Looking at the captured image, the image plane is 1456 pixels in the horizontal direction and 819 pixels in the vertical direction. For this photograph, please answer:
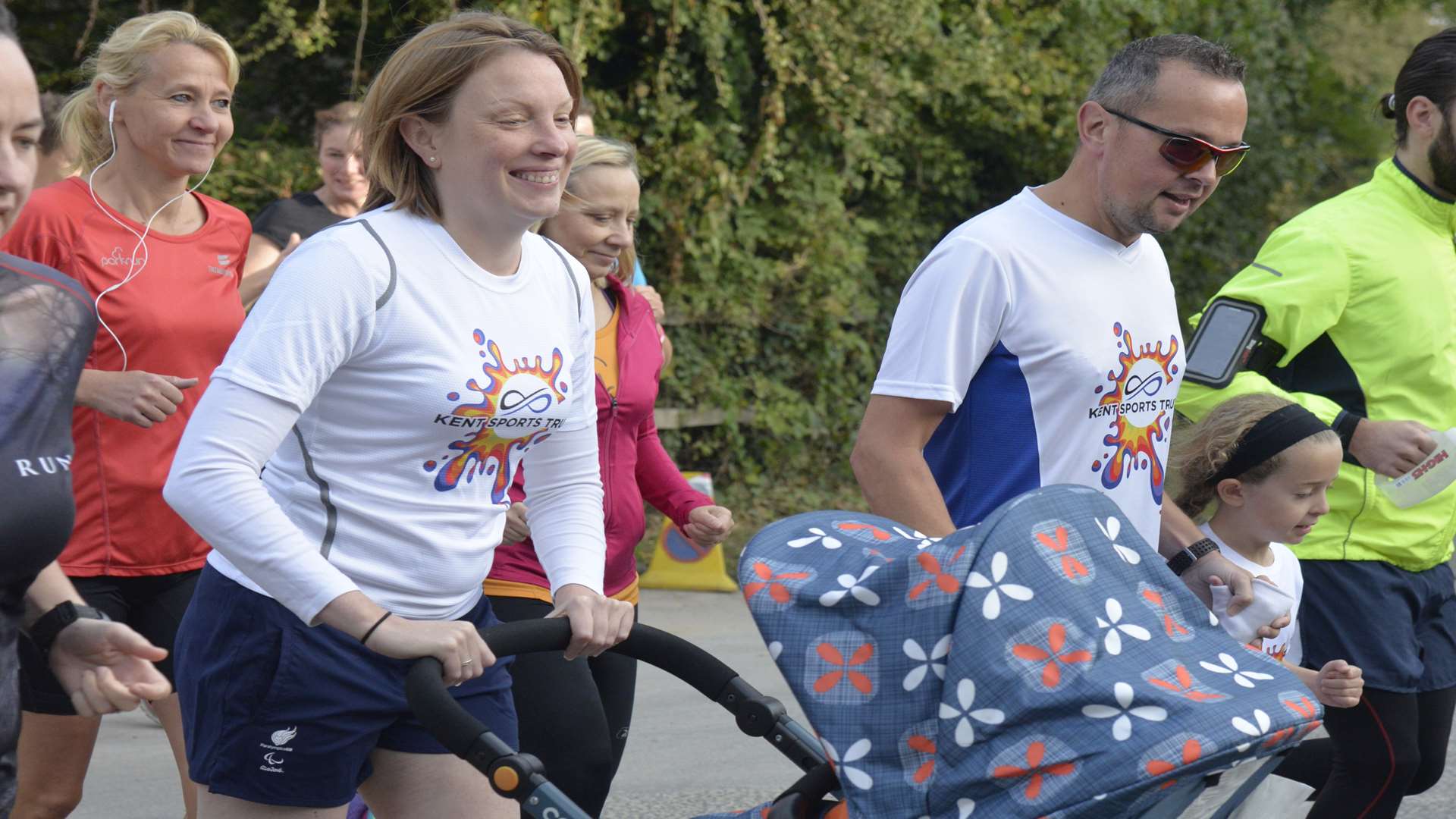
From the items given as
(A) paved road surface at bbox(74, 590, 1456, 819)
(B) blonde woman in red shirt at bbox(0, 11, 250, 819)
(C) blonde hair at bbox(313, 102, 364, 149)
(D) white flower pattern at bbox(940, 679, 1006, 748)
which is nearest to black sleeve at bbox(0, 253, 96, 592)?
(D) white flower pattern at bbox(940, 679, 1006, 748)

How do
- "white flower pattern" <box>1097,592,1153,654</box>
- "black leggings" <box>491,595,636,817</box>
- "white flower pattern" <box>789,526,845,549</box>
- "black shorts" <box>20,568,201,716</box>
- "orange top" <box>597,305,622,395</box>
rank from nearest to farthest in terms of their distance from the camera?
"white flower pattern" <box>1097,592,1153,654</box>, "white flower pattern" <box>789,526,845,549</box>, "black leggings" <box>491,595,636,817</box>, "black shorts" <box>20,568,201,716</box>, "orange top" <box>597,305,622,395</box>

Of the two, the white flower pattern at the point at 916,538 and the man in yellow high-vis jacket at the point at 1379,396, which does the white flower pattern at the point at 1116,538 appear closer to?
the white flower pattern at the point at 916,538

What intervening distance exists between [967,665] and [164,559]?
7.83 feet

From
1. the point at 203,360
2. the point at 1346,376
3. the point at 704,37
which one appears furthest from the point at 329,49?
the point at 1346,376

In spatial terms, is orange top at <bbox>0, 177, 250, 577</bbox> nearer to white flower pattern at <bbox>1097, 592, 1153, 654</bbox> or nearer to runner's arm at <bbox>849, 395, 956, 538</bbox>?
runner's arm at <bbox>849, 395, 956, 538</bbox>

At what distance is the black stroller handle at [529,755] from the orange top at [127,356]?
1525 mm

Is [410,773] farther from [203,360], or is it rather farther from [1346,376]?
[1346,376]

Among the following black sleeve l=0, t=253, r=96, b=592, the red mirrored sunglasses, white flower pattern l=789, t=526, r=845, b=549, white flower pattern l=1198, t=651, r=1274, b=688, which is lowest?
white flower pattern l=1198, t=651, r=1274, b=688

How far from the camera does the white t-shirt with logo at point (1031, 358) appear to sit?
10.1 feet

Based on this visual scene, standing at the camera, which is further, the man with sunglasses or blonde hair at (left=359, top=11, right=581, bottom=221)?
the man with sunglasses

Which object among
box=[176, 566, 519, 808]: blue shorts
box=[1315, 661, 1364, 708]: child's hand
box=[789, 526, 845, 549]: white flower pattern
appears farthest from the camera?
box=[1315, 661, 1364, 708]: child's hand

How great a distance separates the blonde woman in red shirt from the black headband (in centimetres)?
243

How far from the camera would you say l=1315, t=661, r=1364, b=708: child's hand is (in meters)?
3.33

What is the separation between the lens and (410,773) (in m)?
2.81
